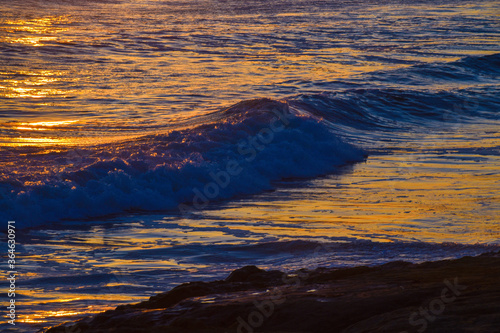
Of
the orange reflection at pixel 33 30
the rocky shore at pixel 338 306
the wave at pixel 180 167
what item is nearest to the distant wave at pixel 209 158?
the wave at pixel 180 167

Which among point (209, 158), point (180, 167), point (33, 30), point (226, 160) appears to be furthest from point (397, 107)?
point (33, 30)

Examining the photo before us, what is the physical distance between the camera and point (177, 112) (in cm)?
1496

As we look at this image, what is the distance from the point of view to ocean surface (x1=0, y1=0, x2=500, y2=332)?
21.5 feet

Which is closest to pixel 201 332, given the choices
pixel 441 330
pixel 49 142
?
pixel 441 330

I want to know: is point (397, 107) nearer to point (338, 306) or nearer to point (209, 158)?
point (209, 158)

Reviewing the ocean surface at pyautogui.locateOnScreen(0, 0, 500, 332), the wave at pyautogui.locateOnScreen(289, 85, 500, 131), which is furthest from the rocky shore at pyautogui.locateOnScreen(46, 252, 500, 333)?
the wave at pyautogui.locateOnScreen(289, 85, 500, 131)

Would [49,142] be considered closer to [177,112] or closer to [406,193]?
[177,112]

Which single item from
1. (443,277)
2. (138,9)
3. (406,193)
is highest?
(138,9)

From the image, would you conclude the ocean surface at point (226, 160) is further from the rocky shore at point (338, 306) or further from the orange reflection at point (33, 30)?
the rocky shore at point (338, 306)

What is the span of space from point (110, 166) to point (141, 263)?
357cm

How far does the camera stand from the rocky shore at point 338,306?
352 cm

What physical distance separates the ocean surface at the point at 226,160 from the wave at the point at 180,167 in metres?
0.03

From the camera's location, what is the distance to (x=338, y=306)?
3896 millimetres

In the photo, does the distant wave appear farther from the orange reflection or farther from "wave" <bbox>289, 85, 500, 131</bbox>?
the orange reflection
